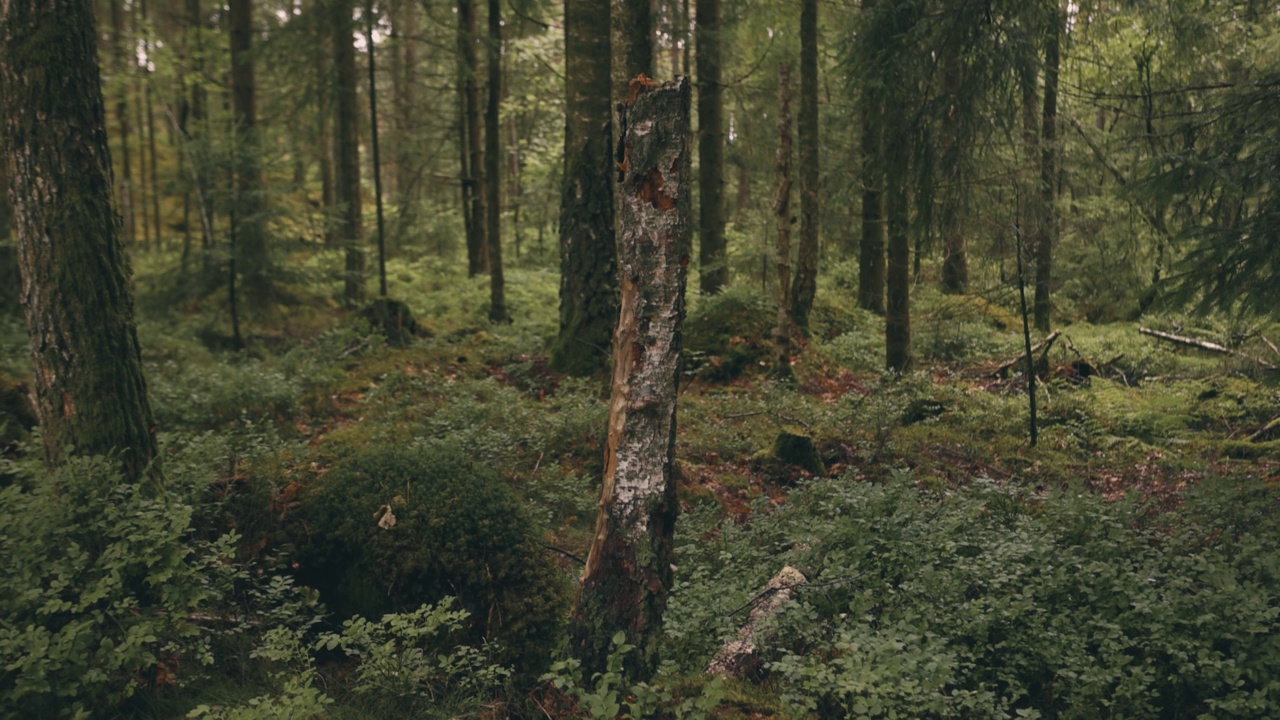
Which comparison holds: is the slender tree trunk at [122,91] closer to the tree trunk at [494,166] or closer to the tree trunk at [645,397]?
the tree trunk at [494,166]

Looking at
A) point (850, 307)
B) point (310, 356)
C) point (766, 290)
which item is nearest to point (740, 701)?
point (310, 356)

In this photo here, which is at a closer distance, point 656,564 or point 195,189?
point 656,564

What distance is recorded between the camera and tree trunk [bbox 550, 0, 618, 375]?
33.4 ft

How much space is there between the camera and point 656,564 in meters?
4.12

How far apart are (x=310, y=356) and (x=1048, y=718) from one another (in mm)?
11083

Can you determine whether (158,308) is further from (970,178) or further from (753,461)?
(970,178)

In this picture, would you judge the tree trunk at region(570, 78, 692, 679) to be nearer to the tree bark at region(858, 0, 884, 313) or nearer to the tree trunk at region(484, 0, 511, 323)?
the tree bark at region(858, 0, 884, 313)

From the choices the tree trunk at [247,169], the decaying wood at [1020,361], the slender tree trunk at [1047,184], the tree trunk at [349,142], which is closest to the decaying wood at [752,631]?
the slender tree trunk at [1047,184]

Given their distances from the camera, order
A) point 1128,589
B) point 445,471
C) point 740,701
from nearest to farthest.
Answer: point 740,701, point 1128,589, point 445,471

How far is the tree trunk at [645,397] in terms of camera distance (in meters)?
4.09

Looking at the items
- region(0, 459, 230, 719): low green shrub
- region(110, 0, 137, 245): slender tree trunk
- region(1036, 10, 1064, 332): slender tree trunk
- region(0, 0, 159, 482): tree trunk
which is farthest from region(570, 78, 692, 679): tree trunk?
region(110, 0, 137, 245): slender tree trunk

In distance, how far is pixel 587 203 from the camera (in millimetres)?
10195

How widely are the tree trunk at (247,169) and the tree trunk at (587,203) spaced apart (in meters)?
6.46

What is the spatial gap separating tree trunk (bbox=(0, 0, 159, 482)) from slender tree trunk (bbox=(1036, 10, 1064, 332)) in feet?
31.1
